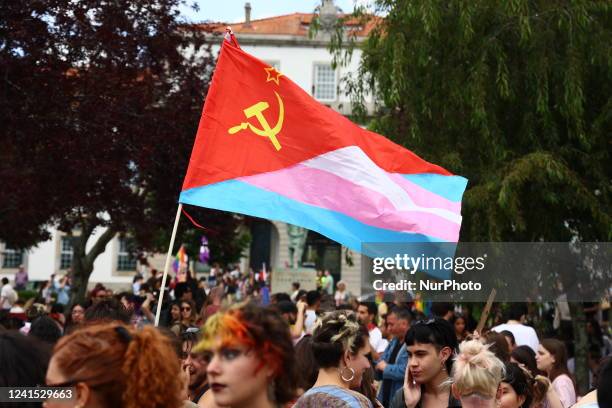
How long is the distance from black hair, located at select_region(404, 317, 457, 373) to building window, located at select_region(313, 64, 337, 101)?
62.0 meters

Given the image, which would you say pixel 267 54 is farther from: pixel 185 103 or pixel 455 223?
pixel 455 223

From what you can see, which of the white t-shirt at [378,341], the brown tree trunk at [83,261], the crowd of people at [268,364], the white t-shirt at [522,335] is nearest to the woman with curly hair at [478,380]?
the crowd of people at [268,364]

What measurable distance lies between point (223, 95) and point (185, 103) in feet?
35.5

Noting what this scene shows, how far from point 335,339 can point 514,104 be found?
10236 mm

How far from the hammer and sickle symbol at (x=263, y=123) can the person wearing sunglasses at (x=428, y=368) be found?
269 centimetres

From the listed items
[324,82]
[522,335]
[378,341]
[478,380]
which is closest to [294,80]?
[324,82]

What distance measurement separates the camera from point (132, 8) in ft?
59.4

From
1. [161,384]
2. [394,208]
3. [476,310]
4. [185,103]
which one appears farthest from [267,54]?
[161,384]

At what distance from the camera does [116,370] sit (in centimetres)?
388

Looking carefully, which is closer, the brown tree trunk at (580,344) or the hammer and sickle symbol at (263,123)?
the hammer and sickle symbol at (263,123)

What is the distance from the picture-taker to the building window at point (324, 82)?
6925cm

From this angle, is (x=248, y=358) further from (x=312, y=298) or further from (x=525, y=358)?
(x=312, y=298)

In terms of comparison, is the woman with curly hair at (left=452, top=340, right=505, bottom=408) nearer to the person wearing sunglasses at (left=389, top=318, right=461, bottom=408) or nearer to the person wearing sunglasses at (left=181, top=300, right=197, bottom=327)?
the person wearing sunglasses at (left=389, top=318, right=461, bottom=408)

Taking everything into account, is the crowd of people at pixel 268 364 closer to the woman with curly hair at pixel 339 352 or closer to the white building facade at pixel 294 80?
the woman with curly hair at pixel 339 352
